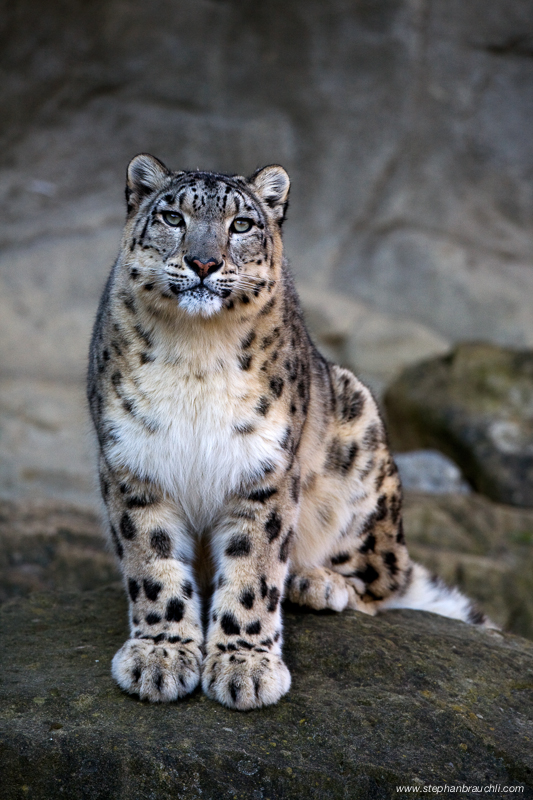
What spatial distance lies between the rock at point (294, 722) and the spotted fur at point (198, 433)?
0.16 m

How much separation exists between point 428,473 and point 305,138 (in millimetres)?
4013

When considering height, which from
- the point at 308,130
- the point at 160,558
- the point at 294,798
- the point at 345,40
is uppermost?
the point at 345,40

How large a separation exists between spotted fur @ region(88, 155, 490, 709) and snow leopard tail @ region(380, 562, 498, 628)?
1.17 m

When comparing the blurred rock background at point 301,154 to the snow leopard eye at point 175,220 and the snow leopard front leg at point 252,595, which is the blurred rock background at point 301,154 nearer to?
the snow leopard front leg at point 252,595

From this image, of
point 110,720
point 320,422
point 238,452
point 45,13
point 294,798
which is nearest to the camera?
point 294,798

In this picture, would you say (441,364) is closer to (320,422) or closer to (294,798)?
(320,422)

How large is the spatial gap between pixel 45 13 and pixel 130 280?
23.2 feet

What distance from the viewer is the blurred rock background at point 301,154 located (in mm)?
9570

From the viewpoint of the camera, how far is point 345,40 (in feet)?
31.5

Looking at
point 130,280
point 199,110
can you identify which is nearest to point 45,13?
point 199,110

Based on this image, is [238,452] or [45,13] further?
[45,13]

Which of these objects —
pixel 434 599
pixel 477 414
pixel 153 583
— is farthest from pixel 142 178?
pixel 477 414

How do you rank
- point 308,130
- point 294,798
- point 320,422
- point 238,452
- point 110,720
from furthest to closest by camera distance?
point 308,130 → point 320,422 → point 238,452 → point 110,720 → point 294,798

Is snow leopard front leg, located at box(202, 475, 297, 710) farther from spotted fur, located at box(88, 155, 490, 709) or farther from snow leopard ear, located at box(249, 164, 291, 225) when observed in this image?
snow leopard ear, located at box(249, 164, 291, 225)
